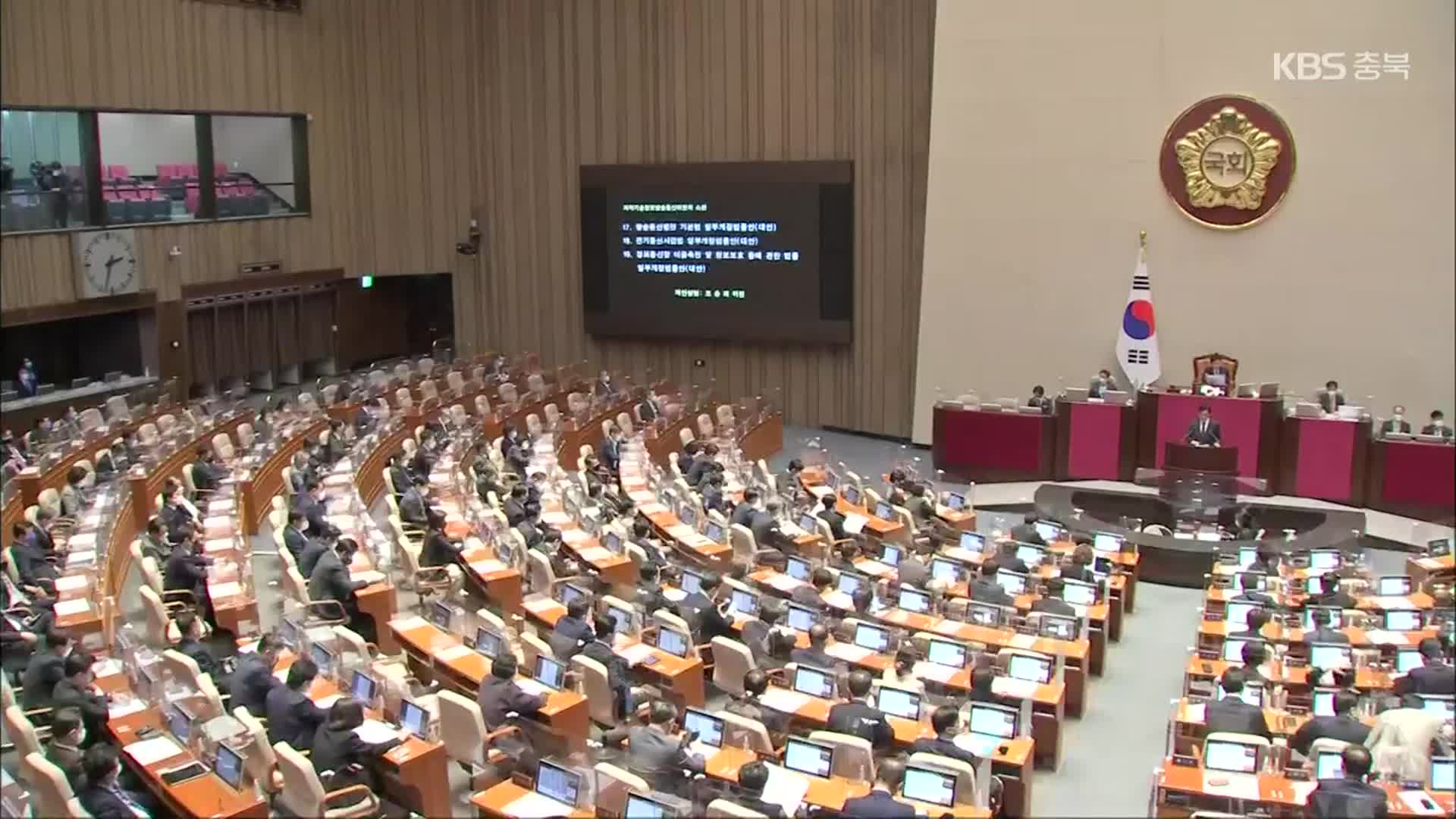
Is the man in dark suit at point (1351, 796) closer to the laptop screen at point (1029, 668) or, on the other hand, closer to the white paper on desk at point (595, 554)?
the laptop screen at point (1029, 668)

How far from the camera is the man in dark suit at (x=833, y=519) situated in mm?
14352

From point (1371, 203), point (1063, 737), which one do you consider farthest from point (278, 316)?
point (1371, 203)

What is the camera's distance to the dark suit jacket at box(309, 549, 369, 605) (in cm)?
1189

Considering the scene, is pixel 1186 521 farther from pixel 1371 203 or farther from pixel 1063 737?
pixel 1371 203

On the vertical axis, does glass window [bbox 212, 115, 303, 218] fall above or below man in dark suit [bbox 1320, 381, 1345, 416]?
above

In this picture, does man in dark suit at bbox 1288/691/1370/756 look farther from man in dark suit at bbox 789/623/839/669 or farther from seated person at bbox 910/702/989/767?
man in dark suit at bbox 789/623/839/669

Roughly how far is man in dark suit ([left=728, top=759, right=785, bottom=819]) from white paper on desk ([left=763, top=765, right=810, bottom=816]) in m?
0.07

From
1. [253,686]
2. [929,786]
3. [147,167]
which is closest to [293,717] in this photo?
[253,686]

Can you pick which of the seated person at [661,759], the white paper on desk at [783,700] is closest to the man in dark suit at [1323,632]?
the white paper on desk at [783,700]

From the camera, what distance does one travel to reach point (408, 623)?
11.4 meters

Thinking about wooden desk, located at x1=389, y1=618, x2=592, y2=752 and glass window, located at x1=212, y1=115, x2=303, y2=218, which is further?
glass window, located at x1=212, y1=115, x2=303, y2=218

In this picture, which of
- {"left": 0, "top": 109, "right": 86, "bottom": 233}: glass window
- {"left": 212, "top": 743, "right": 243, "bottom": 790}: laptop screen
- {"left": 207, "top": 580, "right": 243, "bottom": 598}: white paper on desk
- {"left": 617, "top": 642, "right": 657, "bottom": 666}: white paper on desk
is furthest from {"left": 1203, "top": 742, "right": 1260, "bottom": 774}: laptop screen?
{"left": 0, "top": 109, "right": 86, "bottom": 233}: glass window

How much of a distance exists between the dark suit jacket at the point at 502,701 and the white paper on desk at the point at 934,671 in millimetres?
2640

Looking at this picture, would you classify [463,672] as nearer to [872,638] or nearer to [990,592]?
[872,638]
